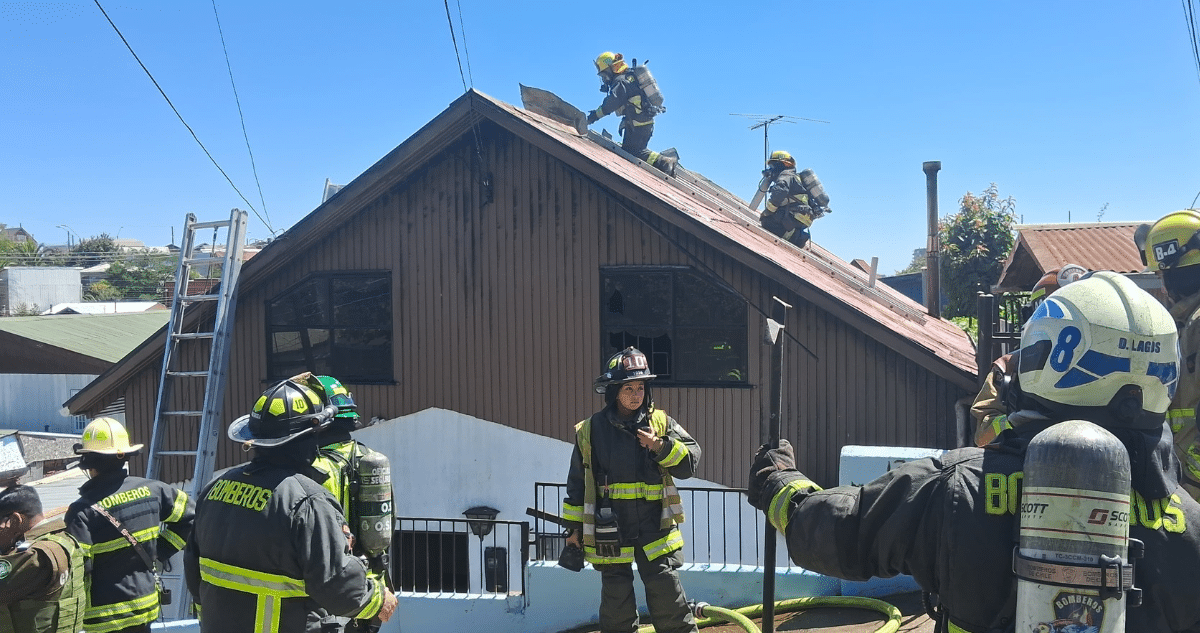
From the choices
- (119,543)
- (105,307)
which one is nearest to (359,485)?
(119,543)

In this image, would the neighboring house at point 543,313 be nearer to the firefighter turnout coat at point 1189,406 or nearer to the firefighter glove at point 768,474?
the firefighter turnout coat at point 1189,406

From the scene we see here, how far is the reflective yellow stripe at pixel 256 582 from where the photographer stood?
10.8ft

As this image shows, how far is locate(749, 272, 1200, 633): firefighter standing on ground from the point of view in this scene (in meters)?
2.04

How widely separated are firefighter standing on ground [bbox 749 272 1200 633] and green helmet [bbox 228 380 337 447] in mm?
2297

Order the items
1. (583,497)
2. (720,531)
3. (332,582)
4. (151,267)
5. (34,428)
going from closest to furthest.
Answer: (332,582), (583,497), (720,531), (34,428), (151,267)

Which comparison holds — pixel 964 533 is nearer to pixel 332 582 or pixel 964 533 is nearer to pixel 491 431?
pixel 332 582

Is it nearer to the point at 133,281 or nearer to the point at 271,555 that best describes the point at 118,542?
the point at 271,555

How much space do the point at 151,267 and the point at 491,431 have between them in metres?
70.0

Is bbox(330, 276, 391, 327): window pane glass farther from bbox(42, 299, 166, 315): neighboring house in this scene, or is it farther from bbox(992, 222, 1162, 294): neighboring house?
bbox(42, 299, 166, 315): neighboring house

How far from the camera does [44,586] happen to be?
4203 millimetres

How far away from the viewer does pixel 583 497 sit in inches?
207

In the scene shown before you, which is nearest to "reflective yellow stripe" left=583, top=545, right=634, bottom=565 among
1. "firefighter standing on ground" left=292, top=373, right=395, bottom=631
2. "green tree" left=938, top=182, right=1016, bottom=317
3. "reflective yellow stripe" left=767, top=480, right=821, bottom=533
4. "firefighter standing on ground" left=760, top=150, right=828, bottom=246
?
"firefighter standing on ground" left=292, top=373, right=395, bottom=631

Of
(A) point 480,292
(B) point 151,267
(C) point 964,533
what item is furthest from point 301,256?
(B) point 151,267

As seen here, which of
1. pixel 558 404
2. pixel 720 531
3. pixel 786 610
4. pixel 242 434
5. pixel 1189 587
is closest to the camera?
pixel 1189 587
